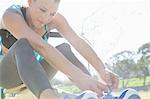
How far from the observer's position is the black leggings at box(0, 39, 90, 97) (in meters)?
0.77

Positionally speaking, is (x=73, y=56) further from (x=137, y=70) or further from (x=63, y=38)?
(x=137, y=70)

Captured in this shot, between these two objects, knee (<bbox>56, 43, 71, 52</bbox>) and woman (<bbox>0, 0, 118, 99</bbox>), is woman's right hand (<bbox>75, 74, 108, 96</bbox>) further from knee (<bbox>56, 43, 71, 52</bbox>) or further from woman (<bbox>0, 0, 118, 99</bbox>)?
knee (<bbox>56, 43, 71, 52</bbox>)

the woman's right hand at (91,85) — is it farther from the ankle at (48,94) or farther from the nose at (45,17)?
the nose at (45,17)

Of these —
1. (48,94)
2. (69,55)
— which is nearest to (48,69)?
(69,55)

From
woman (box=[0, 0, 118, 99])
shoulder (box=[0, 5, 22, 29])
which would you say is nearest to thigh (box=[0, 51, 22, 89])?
woman (box=[0, 0, 118, 99])

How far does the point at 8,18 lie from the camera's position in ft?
3.07

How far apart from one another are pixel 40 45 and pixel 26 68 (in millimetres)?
97

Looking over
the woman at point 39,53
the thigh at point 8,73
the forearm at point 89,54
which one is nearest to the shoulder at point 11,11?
the woman at point 39,53

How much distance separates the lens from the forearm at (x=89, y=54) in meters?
1.00

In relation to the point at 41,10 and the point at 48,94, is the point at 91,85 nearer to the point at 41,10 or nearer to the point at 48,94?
the point at 48,94

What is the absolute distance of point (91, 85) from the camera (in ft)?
2.60

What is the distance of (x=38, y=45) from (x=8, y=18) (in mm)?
129

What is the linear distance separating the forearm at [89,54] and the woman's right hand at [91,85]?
163mm

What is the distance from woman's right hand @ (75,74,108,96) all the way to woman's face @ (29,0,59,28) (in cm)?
20
